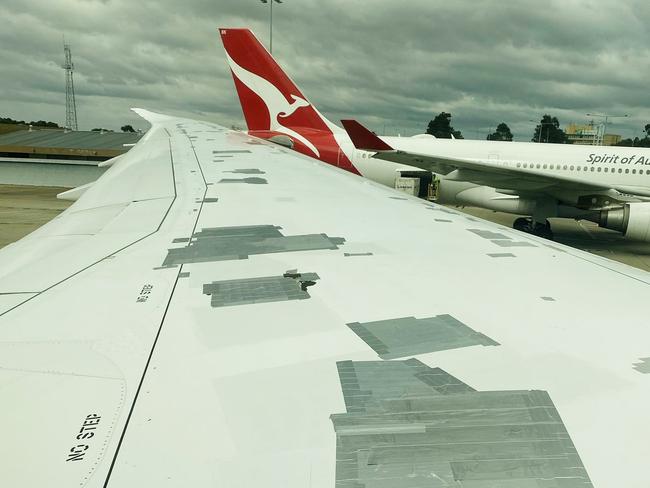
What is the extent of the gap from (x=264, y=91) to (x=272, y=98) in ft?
1.11

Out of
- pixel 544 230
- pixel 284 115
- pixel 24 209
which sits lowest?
pixel 24 209

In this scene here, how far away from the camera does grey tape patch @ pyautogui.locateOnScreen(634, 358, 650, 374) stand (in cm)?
141

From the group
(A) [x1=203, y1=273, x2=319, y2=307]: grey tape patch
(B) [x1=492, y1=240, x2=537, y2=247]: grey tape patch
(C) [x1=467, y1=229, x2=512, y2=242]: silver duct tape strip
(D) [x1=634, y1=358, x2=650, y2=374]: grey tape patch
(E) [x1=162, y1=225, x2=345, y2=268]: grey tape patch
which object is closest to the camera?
(D) [x1=634, y1=358, x2=650, y2=374]: grey tape patch

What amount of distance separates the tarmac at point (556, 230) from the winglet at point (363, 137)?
241 inches

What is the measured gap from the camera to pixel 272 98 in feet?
46.5

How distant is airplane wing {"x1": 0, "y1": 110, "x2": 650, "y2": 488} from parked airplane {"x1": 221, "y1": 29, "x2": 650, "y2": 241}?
9161 millimetres

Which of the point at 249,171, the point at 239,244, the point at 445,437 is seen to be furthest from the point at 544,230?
the point at 445,437

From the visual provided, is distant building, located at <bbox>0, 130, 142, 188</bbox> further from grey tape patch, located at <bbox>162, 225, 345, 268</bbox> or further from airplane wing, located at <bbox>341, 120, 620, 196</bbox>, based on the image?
grey tape patch, located at <bbox>162, 225, 345, 268</bbox>

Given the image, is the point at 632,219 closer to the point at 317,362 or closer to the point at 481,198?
the point at 481,198

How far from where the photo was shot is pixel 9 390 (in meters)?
1.23

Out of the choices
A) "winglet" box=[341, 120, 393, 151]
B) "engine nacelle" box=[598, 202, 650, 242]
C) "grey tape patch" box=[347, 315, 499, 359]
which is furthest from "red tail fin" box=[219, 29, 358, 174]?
"grey tape patch" box=[347, 315, 499, 359]

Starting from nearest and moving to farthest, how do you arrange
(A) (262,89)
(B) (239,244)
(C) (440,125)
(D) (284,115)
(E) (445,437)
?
(E) (445,437), (B) (239,244), (A) (262,89), (D) (284,115), (C) (440,125)

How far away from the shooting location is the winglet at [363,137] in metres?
11.0

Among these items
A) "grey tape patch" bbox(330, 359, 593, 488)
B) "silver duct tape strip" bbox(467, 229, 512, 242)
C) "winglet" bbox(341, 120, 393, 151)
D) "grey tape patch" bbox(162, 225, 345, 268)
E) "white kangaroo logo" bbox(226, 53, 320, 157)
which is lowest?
"grey tape patch" bbox(330, 359, 593, 488)
